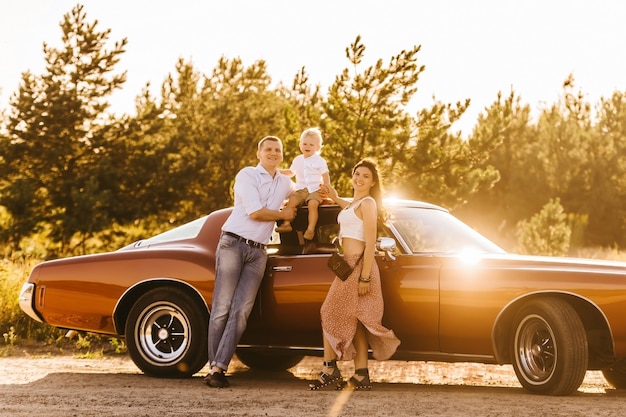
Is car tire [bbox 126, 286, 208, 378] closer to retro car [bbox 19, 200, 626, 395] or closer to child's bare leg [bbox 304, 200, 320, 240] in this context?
retro car [bbox 19, 200, 626, 395]

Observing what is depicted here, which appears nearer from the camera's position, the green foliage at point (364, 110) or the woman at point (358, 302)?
the woman at point (358, 302)

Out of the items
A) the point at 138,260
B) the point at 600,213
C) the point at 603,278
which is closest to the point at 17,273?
the point at 138,260

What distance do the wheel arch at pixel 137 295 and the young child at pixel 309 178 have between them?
97 cm

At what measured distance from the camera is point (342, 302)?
7539 millimetres

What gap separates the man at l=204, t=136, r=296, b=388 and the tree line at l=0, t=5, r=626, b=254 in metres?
17.0

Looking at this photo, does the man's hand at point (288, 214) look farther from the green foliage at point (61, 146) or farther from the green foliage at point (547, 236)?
the green foliage at point (61, 146)

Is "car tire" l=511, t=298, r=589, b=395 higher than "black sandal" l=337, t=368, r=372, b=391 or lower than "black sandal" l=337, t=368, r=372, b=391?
Answer: higher

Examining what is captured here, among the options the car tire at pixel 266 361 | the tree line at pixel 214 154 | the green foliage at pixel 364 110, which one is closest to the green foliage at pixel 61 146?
the tree line at pixel 214 154

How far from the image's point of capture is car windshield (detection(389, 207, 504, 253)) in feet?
25.9

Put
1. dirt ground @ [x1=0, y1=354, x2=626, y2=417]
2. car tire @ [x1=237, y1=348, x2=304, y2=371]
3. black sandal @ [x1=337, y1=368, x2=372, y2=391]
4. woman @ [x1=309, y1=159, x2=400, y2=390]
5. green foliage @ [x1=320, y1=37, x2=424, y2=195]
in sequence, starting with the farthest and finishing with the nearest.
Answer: green foliage @ [x1=320, y1=37, x2=424, y2=195]
car tire @ [x1=237, y1=348, x2=304, y2=371]
black sandal @ [x1=337, y1=368, x2=372, y2=391]
woman @ [x1=309, y1=159, x2=400, y2=390]
dirt ground @ [x1=0, y1=354, x2=626, y2=417]

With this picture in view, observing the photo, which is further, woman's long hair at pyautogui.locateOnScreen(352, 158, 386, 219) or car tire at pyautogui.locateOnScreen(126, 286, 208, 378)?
car tire at pyautogui.locateOnScreen(126, 286, 208, 378)

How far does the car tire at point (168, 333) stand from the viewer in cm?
830

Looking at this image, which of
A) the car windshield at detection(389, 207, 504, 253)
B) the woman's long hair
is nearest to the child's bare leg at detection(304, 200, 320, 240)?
the woman's long hair

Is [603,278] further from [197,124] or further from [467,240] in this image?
[197,124]
